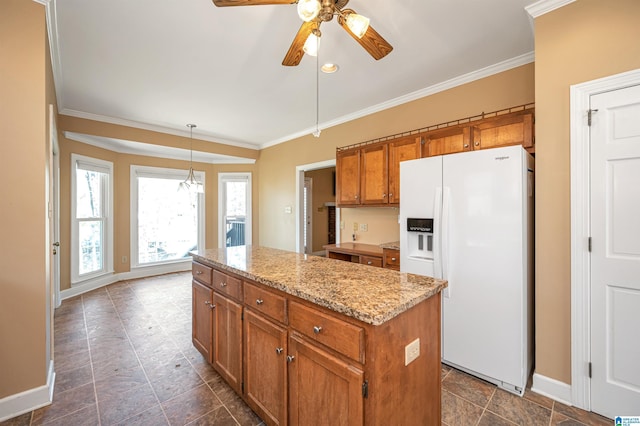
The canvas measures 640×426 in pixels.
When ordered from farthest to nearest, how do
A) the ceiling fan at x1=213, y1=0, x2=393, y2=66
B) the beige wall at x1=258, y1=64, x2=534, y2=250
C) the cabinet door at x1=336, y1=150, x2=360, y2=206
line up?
the cabinet door at x1=336, y1=150, x2=360, y2=206 → the beige wall at x1=258, y1=64, x2=534, y2=250 → the ceiling fan at x1=213, y1=0, x2=393, y2=66

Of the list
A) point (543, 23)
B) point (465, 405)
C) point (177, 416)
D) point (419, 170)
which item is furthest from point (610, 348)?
point (177, 416)

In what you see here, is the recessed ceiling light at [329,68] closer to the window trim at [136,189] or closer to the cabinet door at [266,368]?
the cabinet door at [266,368]

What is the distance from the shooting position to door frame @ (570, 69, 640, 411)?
179 cm

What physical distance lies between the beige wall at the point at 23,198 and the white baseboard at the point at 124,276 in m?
2.82

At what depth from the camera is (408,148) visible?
306 centimetres

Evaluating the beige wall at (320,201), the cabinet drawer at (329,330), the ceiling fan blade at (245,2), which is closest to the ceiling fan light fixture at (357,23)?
the ceiling fan blade at (245,2)

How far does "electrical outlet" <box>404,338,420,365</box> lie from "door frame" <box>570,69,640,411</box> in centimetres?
135

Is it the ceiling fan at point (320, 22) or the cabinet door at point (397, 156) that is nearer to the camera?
the ceiling fan at point (320, 22)

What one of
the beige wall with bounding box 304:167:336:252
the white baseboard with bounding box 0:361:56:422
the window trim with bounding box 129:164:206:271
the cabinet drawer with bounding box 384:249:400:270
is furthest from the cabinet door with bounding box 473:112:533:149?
the window trim with bounding box 129:164:206:271

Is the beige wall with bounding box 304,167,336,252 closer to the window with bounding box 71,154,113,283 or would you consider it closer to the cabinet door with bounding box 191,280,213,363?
the window with bounding box 71,154,113,283

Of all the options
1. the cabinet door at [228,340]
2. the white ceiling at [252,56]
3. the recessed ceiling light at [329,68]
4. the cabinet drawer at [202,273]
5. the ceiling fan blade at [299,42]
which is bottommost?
the cabinet door at [228,340]

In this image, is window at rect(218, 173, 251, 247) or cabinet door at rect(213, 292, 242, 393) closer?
cabinet door at rect(213, 292, 242, 393)

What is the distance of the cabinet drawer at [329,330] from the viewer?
1.09 meters

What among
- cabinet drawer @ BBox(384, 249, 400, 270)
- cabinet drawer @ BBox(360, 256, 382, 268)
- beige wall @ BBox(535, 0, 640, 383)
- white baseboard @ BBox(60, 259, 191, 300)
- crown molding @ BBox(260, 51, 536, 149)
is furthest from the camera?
white baseboard @ BBox(60, 259, 191, 300)
